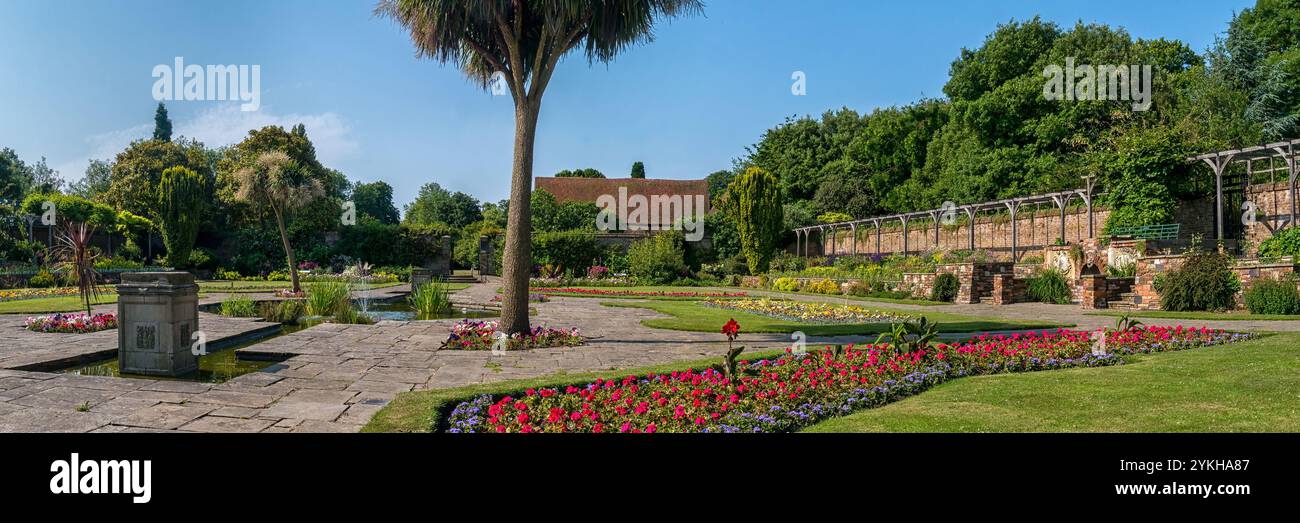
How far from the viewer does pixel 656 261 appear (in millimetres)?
28875

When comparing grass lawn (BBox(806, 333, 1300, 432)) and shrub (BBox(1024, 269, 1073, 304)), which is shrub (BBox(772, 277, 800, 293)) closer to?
shrub (BBox(1024, 269, 1073, 304))

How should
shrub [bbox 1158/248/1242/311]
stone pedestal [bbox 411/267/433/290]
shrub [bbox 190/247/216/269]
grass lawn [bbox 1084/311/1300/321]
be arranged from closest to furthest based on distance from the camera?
grass lawn [bbox 1084/311/1300/321]
shrub [bbox 1158/248/1242/311]
stone pedestal [bbox 411/267/433/290]
shrub [bbox 190/247/216/269]

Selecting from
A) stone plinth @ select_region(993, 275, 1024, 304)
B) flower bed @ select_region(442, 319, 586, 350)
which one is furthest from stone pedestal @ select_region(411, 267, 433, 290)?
stone plinth @ select_region(993, 275, 1024, 304)

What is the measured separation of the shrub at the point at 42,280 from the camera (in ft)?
68.2

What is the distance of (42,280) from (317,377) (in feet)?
75.1

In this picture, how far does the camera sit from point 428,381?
5.58 meters

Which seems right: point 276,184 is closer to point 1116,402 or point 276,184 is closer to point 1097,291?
point 1116,402

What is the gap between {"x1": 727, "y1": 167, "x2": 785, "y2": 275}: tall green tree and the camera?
3042 centimetres

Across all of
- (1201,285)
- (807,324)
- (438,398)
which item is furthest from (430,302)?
(1201,285)

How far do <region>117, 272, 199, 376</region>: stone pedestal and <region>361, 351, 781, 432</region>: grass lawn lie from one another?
104 inches

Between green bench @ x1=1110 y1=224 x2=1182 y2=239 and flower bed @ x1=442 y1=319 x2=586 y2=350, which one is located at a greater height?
green bench @ x1=1110 y1=224 x2=1182 y2=239

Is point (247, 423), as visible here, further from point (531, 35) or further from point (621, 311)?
point (621, 311)

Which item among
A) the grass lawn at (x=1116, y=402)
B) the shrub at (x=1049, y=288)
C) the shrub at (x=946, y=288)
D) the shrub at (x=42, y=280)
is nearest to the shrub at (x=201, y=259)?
the shrub at (x=42, y=280)
